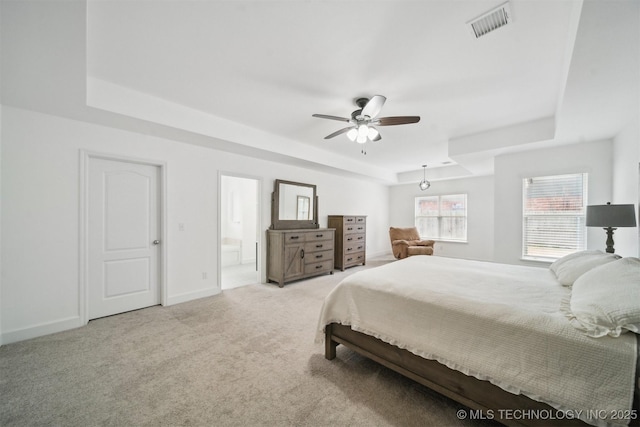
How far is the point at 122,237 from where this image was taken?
10.3 feet

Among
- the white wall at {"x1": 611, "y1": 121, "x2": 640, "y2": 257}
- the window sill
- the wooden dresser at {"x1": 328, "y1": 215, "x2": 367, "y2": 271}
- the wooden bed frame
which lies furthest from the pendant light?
the wooden bed frame

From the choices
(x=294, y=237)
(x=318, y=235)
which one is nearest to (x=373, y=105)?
(x=294, y=237)

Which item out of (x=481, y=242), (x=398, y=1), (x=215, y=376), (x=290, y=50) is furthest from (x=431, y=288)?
(x=481, y=242)

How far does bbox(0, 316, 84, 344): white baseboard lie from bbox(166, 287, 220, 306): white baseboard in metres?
0.92

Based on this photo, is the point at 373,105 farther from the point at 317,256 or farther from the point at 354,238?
the point at 354,238

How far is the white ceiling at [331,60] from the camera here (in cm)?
169

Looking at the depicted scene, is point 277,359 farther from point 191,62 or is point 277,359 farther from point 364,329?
point 191,62

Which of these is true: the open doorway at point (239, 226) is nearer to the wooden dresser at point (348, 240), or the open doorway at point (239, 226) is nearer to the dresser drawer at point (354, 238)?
the wooden dresser at point (348, 240)

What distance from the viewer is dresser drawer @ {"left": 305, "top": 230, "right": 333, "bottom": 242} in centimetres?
485

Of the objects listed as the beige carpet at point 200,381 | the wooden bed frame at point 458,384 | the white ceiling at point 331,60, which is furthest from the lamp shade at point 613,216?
the beige carpet at point 200,381

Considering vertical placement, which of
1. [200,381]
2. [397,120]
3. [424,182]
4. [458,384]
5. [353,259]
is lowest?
[200,381]

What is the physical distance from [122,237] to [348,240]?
424cm

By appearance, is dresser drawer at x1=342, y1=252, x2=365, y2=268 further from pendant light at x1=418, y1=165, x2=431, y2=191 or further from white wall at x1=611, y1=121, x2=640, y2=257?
white wall at x1=611, y1=121, x2=640, y2=257

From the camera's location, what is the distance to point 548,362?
120 centimetres
